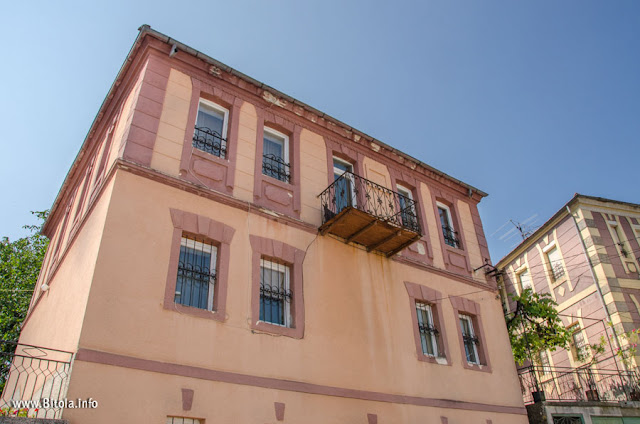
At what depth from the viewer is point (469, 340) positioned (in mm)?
12703

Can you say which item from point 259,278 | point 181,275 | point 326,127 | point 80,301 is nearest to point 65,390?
point 80,301

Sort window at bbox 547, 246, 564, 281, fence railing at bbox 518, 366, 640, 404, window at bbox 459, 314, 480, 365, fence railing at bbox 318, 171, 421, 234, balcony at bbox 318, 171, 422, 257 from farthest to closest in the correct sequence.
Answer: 1. window at bbox 547, 246, 564, 281
2. fence railing at bbox 518, 366, 640, 404
3. window at bbox 459, 314, 480, 365
4. fence railing at bbox 318, 171, 421, 234
5. balcony at bbox 318, 171, 422, 257

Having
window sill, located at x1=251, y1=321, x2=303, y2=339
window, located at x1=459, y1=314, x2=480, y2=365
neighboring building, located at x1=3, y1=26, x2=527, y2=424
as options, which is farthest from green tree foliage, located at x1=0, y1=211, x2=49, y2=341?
window, located at x1=459, y1=314, x2=480, y2=365

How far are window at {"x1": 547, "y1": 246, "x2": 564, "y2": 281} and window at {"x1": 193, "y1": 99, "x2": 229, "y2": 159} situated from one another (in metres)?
16.7

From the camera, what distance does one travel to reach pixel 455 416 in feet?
35.7

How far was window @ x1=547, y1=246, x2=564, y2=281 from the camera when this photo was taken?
21.4 metres

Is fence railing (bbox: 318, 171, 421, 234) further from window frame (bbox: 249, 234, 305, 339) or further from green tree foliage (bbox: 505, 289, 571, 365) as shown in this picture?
green tree foliage (bbox: 505, 289, 571, 365)

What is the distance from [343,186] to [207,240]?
177 inches

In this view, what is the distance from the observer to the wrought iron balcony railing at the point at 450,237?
14.5 m

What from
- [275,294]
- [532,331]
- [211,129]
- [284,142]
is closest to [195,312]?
[275,294]

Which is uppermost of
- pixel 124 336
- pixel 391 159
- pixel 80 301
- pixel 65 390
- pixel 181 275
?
pixel 391 159

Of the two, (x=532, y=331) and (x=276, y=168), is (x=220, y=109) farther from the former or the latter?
(x=532, y=331)

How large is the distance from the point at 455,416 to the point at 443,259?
13.9 ft

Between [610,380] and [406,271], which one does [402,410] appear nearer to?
[406,271]
